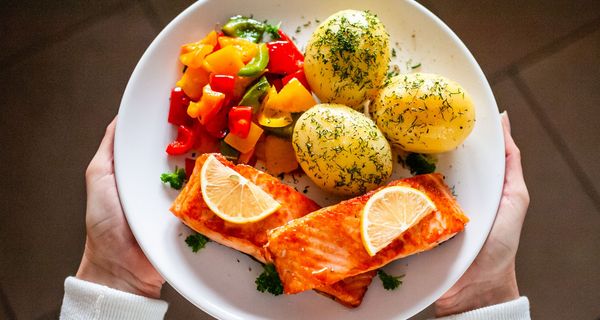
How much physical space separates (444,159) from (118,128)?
1600mm

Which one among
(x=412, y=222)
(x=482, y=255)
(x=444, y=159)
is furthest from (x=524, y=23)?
(x=412, y=222)

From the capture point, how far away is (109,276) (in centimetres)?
292

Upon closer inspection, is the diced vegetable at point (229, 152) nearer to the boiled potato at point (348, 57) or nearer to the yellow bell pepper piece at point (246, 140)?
the yellow bell pepper piece at point (246, 140)

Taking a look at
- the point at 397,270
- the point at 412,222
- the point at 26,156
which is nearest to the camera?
the point at 412,222

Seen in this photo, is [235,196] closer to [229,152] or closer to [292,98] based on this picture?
[229,152]

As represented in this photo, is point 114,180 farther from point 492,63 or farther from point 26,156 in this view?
point 492,63

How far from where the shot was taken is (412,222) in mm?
2508

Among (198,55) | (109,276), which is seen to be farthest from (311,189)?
(109,276)

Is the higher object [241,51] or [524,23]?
[241,51]

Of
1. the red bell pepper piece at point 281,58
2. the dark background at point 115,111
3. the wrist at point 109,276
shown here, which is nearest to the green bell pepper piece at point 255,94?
the red bell pepper piece at point 281,58

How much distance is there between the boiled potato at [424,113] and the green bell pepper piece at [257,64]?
0.58 meters

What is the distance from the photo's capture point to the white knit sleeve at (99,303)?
282cm

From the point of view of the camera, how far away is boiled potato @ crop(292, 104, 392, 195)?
2.52m

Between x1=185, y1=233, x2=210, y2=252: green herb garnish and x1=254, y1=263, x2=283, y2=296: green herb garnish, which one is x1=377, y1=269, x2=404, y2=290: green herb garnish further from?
x1=185, y1=233, x2=210, y2=252: green herb garnish
